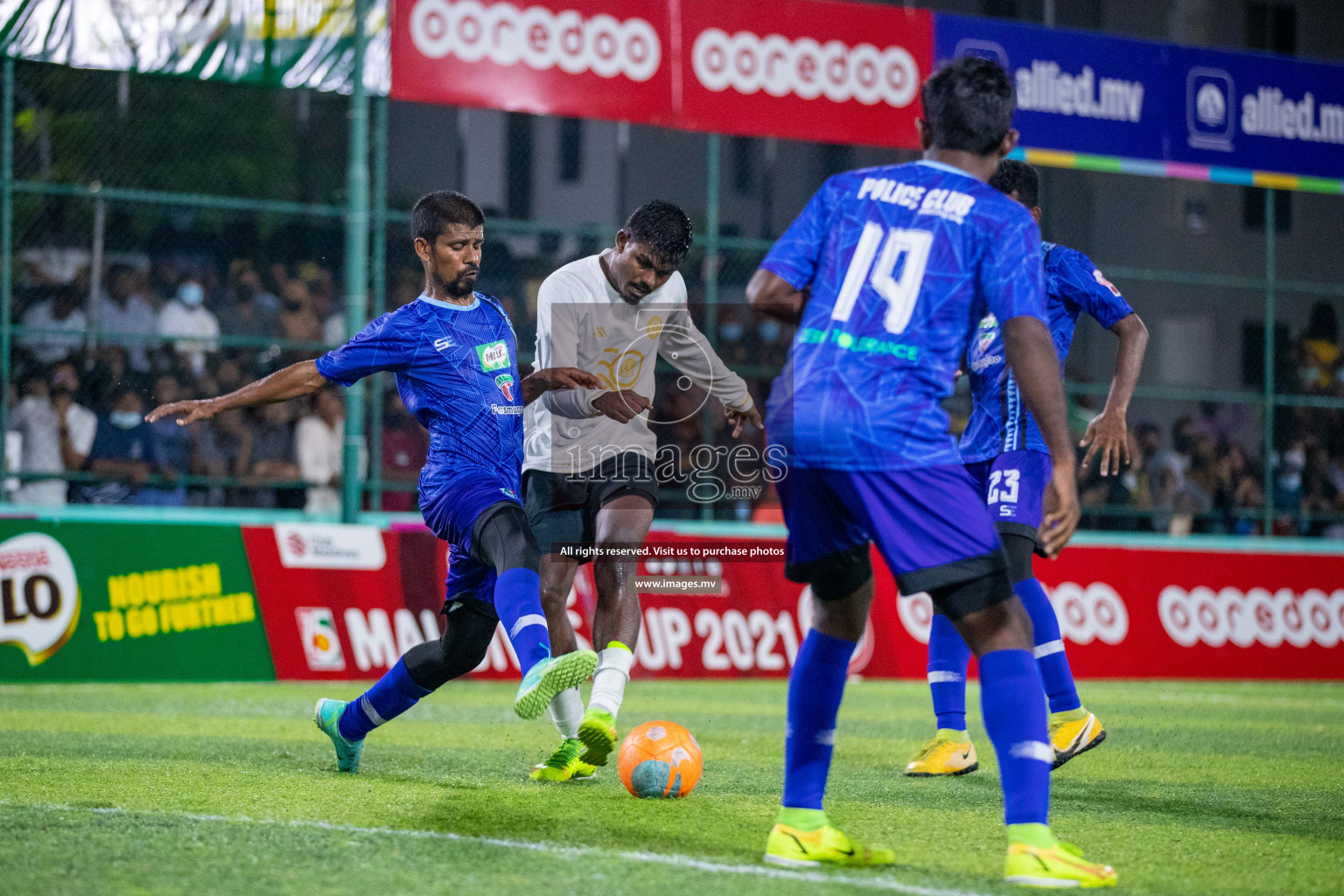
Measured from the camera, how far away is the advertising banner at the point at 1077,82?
14.0m

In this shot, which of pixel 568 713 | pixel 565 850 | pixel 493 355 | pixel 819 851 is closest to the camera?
pixel 819 851

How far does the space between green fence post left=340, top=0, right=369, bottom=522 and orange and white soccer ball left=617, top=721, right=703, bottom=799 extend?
6.25 m

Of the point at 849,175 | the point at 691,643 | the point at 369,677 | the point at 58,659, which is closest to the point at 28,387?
the point at 58,659

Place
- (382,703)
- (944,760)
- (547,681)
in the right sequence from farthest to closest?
(944,760)
(382,703)
(547,681)

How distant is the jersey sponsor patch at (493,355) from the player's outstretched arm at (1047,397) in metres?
2.30

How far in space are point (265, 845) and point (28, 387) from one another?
818 centimetres

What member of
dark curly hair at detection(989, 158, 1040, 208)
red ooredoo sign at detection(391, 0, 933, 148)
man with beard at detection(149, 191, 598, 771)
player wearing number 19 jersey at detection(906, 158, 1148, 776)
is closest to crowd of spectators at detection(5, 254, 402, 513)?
red ooredoo sign at detection(391, 0, 933, 148)

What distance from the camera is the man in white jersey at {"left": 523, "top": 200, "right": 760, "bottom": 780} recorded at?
235 inches

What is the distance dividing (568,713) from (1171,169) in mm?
10772

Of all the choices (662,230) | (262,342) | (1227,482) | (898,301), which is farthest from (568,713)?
(1227,482)

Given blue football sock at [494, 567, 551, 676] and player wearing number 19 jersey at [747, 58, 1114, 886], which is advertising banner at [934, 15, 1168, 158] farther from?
player wearing number 19 jersey at [747, 58, 1114, 886]

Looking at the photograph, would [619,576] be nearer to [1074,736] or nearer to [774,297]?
[1074,736]

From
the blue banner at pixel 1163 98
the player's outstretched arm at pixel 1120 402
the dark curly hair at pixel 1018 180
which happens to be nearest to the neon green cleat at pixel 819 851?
the player's outstretched arm at pixel 1120 402

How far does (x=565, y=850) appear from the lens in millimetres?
4238
